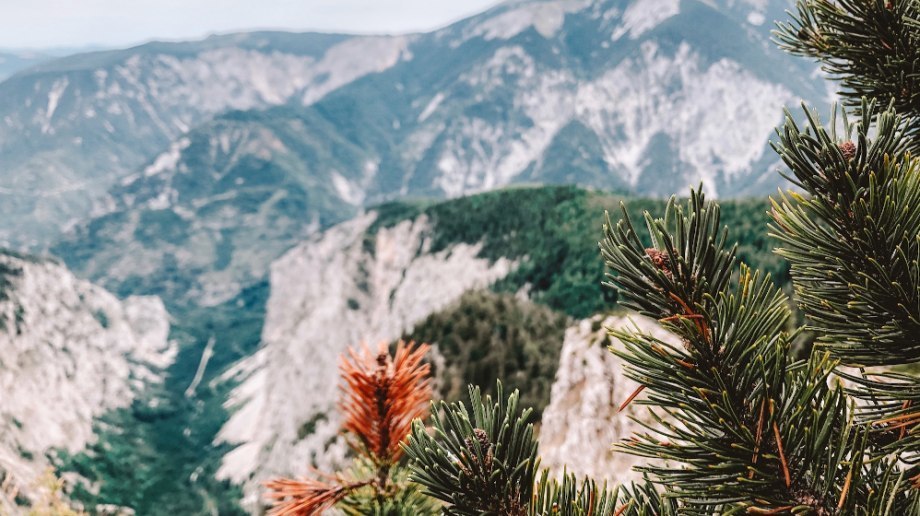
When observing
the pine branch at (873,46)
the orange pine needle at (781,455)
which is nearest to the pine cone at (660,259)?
the orange pine needle at (781,455)

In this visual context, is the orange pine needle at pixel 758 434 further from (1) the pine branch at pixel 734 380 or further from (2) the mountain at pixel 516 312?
(2) the mountain at pixel 516 312

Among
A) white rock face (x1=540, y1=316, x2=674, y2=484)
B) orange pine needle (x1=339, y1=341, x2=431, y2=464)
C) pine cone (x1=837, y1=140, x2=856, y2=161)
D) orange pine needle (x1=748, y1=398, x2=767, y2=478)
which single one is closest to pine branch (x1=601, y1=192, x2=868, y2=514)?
orange pine needle (x1=748, y1=398, x2=767, y2=478)

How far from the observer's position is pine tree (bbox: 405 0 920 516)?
2639 mm

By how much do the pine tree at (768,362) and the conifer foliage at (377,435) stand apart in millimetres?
1330

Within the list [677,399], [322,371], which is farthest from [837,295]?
[322,371]

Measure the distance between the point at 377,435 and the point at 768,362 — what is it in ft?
10.3

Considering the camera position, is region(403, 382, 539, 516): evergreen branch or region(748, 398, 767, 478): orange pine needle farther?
region(403, 382, 539, 516): evergreen branch

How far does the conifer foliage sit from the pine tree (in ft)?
4.36

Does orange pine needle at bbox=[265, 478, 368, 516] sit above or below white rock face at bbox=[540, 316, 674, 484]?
below

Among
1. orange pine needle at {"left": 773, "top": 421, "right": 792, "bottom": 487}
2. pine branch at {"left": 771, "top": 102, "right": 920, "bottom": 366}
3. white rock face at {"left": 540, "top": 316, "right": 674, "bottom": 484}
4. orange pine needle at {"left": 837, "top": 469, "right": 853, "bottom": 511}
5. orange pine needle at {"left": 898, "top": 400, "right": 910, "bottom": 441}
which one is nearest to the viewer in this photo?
orange pine needle at {"left": 837, "top": 469, "right": 853, "bottom": 511}

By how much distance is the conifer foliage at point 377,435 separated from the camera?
4.41m

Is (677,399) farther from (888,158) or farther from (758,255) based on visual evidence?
(758,255)

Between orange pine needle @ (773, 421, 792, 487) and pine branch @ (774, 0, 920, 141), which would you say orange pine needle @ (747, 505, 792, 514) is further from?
pine branch @ (774, 0, 920, 141)

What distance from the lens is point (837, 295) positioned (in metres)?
3.20
